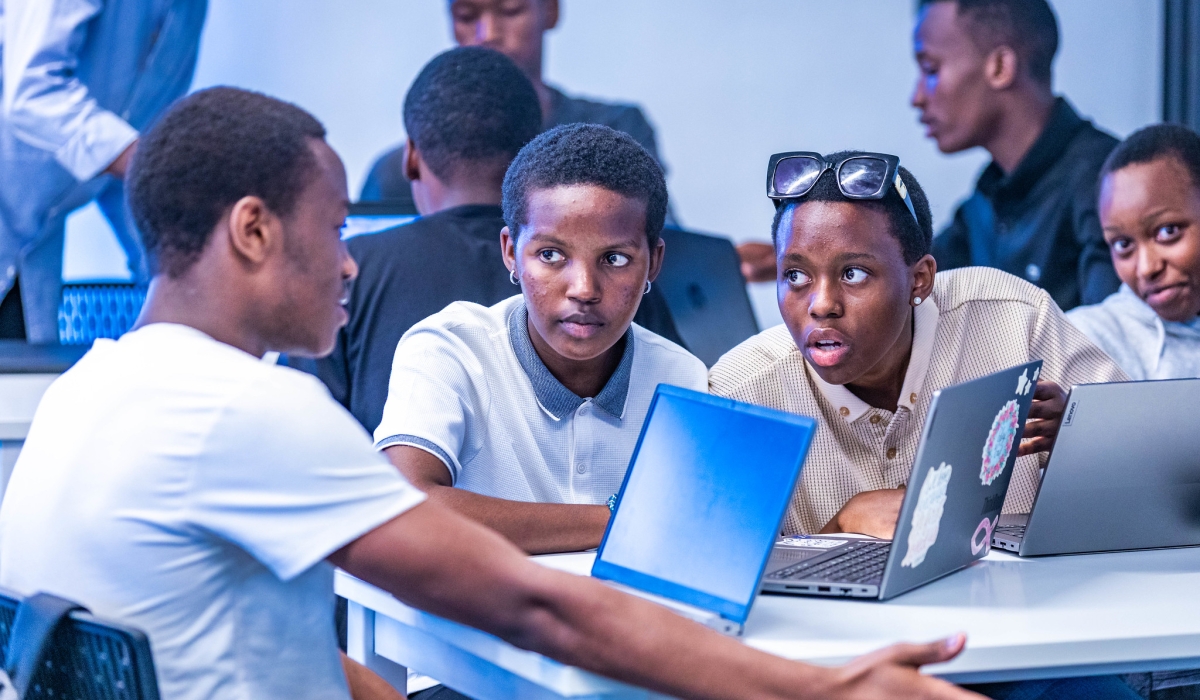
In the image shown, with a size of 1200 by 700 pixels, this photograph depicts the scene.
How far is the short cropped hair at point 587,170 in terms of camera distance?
1679 mm

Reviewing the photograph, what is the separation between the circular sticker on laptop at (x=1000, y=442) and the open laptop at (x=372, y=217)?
5.02ft

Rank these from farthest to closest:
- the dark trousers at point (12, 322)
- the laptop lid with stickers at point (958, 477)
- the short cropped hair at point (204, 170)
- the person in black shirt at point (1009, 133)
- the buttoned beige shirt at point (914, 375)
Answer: the person in black shirt at point (1009, 133), the dark trousers at point (12, 322), the buttoned beige shirt at point (914, 375), the laptop lid with stickers at point (958, 477), the short cropped hair at point (204, 170)

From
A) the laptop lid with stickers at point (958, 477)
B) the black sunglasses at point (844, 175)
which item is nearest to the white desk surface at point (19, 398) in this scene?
the black sunglasses at point (844, 175)

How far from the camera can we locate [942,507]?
1.23 meters

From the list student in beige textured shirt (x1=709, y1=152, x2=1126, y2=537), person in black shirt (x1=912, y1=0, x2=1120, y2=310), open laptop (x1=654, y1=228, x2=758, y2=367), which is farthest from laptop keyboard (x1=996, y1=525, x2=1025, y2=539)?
person in black shirt (x1=912, y1=0, x2=1120, y2=310)

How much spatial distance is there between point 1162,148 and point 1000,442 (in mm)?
1377

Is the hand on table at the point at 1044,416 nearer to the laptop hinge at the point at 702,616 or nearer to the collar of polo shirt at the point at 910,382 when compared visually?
the collar of polo shirt at the point at 910,382

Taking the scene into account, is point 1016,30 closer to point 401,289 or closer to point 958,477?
point 401,289

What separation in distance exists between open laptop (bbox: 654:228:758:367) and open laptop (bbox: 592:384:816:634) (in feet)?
4.59

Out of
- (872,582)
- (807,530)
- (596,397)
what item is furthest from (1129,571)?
(596,397)

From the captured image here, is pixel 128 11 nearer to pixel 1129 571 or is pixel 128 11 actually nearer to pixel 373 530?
pixel 373 530

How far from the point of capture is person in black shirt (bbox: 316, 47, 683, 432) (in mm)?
2170

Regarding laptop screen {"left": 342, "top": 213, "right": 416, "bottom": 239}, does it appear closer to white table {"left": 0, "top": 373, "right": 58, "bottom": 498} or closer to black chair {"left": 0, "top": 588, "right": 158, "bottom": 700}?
white table {"left": 0, "top": 373, "right": 58, "bottom": 498}

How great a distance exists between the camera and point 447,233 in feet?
7.30
